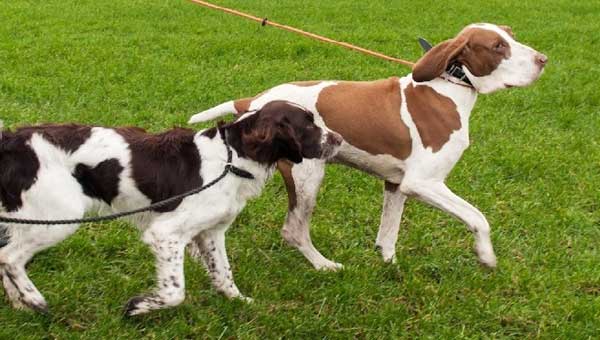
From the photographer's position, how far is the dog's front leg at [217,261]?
13.0ft

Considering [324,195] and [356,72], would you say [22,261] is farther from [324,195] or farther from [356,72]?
[356,72]

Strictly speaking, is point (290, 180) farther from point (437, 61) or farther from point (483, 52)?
point (483, 52)

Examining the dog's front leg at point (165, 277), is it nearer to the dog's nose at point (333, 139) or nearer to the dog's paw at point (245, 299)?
the dog's paw at point (245, 299)

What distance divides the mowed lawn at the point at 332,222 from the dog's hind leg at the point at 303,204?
0.11m

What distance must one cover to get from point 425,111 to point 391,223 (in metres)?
0.76

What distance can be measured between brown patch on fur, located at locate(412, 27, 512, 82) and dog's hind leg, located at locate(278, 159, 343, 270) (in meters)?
0.78

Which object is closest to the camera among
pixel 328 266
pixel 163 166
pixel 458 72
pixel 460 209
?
pixel 163 166

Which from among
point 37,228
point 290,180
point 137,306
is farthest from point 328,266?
point 37,228

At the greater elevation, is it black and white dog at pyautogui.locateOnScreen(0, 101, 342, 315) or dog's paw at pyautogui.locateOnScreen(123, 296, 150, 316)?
black and white dog at pyautogui.locateOnScreen(0, 101, 342, 315)

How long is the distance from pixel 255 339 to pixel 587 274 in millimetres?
2018

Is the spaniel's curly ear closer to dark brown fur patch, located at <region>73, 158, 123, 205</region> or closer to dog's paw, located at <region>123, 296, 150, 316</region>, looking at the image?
dark brown fur patch, located at <region>73, 158, 123, 205</region>

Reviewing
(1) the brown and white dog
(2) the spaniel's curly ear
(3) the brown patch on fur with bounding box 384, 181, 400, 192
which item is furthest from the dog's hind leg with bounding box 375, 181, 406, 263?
(2) the spaniel's curly ear

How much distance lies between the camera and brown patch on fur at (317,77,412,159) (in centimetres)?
430

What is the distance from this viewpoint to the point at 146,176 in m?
3.74
